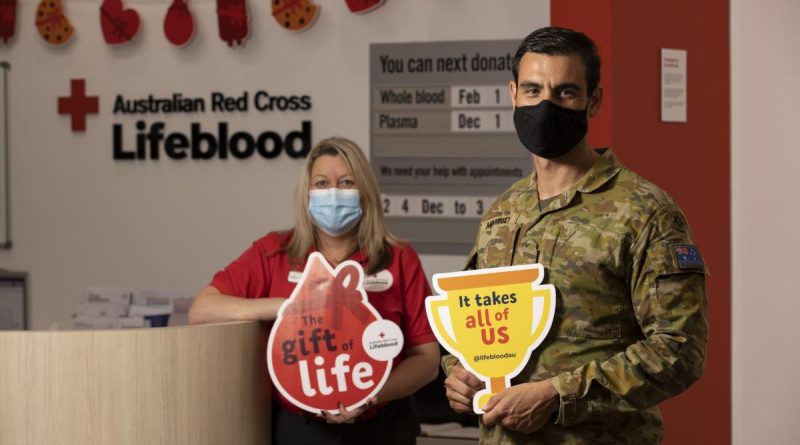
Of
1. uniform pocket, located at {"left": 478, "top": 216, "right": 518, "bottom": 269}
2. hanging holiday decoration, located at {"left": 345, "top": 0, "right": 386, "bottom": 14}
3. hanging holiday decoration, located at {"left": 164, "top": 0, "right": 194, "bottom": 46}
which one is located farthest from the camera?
hanging holiday decoration, located at {"left": 164, "top": 0, "right": 194, "bottom": 46}

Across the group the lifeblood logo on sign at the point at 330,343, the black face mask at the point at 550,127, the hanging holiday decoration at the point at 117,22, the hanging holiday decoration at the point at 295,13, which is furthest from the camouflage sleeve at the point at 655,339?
the hanging holiday decoration at the point at 117,22

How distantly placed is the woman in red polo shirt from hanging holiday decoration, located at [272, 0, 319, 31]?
2.40m

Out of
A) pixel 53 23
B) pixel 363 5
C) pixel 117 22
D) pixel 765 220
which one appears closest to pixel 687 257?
pixel 765 220

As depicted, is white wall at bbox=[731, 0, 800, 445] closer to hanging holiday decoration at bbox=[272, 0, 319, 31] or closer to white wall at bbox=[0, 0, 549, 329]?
→ white wall at bbox=[0, 0, 549, 329]

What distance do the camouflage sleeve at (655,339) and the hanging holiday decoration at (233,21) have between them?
12.1 feet

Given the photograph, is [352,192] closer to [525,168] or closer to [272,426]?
[272,426]

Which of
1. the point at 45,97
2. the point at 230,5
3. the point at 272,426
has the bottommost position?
the point at 272,426

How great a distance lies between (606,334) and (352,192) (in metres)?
0.99

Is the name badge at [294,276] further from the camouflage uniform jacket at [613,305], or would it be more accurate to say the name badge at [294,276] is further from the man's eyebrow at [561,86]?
the man's eyebrow at [561,86]

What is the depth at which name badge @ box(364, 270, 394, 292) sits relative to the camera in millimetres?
2729

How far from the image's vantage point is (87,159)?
5.66 metres

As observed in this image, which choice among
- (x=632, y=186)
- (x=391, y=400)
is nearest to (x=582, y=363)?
(x=632, y=186)

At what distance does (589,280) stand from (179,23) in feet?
12.8

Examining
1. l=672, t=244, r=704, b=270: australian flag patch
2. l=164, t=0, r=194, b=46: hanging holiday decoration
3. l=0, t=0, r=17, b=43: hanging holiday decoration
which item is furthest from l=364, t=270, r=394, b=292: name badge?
l=0, t=0, r=17, b=43: hanging holiday decoration
